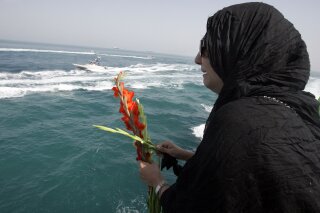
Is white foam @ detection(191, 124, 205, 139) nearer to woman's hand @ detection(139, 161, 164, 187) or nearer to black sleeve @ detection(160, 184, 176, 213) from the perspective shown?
woman's hand @ detection(139, 161, 164, 187)

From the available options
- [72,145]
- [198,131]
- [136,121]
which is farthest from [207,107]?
[136,121]

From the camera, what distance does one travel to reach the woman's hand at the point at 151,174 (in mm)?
1889

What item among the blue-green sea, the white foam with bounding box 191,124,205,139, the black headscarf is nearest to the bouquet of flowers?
the black headscarf

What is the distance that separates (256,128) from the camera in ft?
3.66

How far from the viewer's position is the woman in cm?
112

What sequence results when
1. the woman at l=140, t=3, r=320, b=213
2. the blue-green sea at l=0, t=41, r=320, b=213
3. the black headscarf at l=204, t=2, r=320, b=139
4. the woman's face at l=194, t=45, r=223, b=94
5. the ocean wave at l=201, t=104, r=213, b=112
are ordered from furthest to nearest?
the ocean wave at l=201, t=104, r=213, b=112, the blue-green sea at l=0, t=41, r=320, b=213, the woman's face at l=194, t=45, r=223, b=94, the black headscarf at l=204, t=2, r=320, b=139, the woman at l=140, t=3, r=320, b=213

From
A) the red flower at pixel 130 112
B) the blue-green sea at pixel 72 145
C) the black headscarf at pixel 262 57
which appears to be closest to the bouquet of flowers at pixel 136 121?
the red flower at pixel 130 112

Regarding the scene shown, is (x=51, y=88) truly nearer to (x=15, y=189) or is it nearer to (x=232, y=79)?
(x=15, y=189)

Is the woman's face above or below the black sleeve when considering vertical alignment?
above

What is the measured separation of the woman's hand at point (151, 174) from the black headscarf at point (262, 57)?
0.74m

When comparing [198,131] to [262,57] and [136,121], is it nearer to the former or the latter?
[136,121]

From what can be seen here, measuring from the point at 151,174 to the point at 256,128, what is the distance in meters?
1.03

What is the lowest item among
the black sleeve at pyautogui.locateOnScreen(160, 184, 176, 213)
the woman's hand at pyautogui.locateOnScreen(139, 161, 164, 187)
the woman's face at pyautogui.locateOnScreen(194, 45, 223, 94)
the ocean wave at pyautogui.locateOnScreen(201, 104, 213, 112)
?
the ocean wave at pyautogui.locateOnScreen(201, 104, 213, 112)

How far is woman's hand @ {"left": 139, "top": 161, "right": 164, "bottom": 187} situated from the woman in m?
0.30
